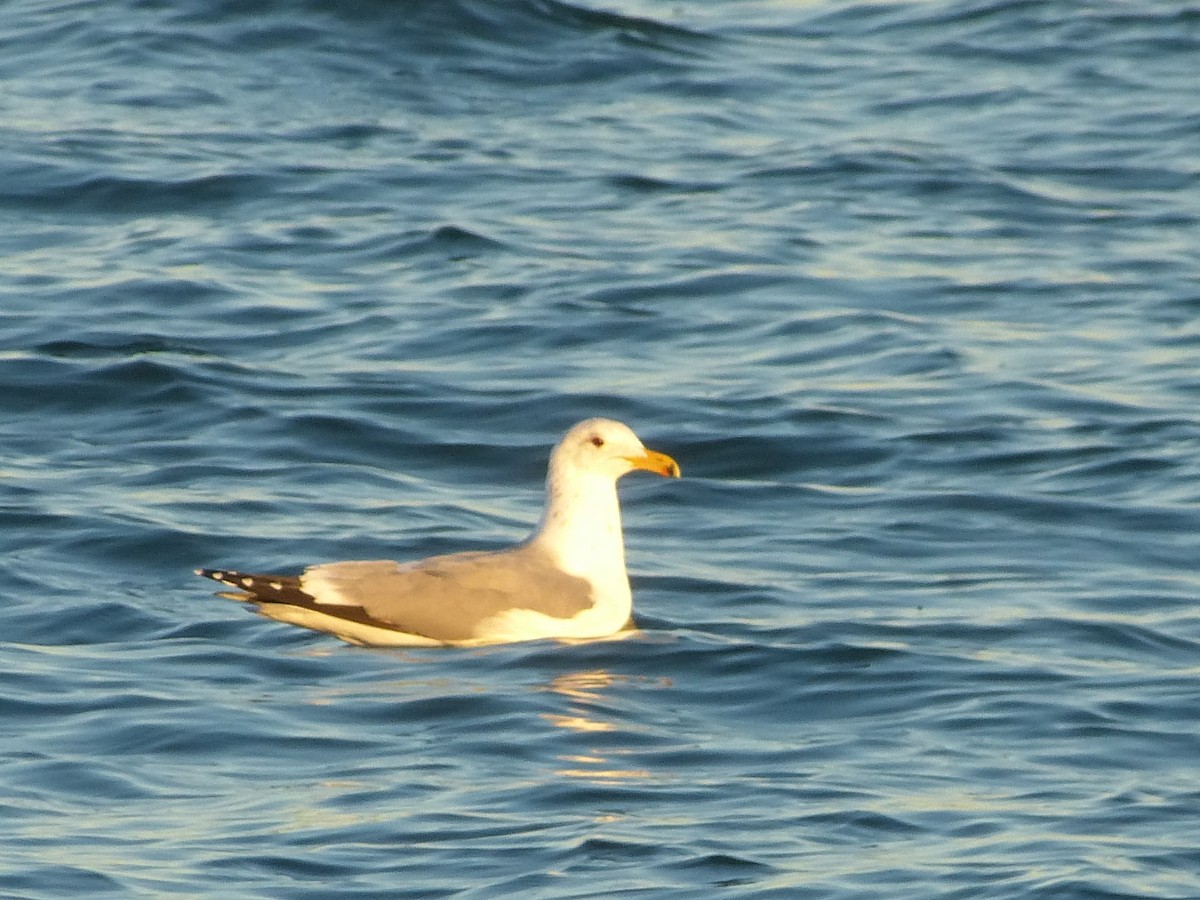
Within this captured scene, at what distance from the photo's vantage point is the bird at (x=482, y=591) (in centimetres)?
922

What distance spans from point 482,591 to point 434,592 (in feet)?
0.62

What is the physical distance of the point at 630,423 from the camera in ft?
41.4

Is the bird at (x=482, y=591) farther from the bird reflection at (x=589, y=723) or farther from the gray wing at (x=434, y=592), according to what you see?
the bird reflection at (x=589, y=723)

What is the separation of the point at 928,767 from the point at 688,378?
5.69m

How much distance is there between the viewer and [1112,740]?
26.7 ft

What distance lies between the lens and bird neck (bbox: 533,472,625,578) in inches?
388

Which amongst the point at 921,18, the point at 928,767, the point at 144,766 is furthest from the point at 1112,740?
the point at 921,18

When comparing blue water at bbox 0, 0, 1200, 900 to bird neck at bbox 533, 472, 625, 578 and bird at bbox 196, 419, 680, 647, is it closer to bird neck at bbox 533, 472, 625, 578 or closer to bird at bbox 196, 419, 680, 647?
bird at bbox 196, 419, 680, 647

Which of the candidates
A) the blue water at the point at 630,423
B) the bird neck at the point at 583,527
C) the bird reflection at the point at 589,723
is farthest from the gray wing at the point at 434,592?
the bird reflection at the point at 589,723

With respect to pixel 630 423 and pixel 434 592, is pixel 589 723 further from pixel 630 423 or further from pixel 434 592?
pixel 630 423

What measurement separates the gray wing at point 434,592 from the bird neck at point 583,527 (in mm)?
332

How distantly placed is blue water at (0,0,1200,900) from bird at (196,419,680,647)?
0.15m

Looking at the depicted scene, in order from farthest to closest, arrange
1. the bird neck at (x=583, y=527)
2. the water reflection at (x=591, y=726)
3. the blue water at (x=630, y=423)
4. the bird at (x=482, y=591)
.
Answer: the bird neck at (x=583, y=527) < the bird at (x=482, y=591) < the water reflection at (x=591, y=726) < the blue water at (x=630, y=423)

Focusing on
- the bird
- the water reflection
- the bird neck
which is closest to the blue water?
the water reflection
